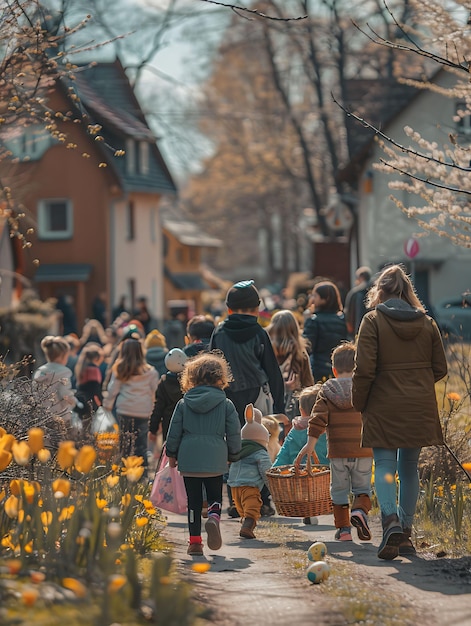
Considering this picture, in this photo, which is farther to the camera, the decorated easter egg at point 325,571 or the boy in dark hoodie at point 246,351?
the boy in dark hoodie at point 246,351

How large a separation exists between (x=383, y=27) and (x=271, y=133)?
1693 cm

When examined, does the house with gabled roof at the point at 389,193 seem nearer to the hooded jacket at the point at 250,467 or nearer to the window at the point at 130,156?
the window at the point at 130,156

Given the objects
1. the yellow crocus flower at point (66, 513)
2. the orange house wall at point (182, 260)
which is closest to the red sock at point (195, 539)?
the yellow crocus flower at point (66, 513)

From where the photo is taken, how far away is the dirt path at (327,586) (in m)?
6.15

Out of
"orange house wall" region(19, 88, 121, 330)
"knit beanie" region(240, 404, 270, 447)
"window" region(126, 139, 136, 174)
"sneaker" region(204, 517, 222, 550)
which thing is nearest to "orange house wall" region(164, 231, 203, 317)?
"window" region(126, 139, 136, 174)

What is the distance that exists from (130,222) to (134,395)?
36128 millimetres

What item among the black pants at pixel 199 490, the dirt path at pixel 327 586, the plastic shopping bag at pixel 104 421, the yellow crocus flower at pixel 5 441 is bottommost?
the dirt path at pixel 327 586

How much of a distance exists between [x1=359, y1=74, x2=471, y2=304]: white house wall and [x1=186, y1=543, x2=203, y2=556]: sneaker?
30.4m

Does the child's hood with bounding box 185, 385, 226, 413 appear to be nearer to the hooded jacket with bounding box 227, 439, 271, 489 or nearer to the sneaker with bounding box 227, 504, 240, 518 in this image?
the hooded jacket with bounding box 227, 439, 271, 489

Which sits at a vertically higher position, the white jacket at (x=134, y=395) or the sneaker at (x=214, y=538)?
the white jacket at (x=134, y=395)

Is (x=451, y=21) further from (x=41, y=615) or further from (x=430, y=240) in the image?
(x=430, y=240)

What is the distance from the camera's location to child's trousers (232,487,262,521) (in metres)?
9.66

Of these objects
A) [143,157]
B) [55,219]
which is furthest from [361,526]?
[143,157]

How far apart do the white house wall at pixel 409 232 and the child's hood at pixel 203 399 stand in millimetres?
29969
